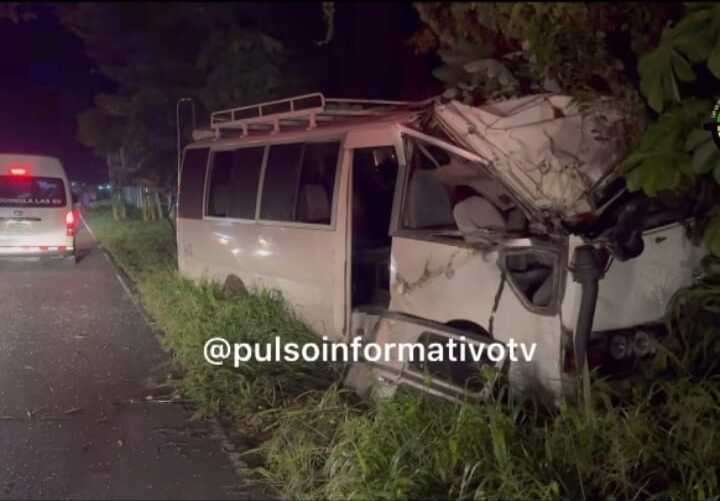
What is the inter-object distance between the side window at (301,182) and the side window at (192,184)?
6.26 ft

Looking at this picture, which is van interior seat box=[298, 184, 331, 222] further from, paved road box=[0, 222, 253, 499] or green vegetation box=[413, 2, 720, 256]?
paved road box=[0, 222, 253, 499]

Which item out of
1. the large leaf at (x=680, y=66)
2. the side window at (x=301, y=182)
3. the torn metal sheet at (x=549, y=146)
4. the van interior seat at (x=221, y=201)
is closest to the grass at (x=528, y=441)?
the torn metal sheet at (x=549, y=146)

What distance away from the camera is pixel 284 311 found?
690 cm

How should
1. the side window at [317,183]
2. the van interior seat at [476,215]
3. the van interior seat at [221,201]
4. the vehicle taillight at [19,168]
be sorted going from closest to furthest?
1. the van interior seat at [476,215]
2. the side window at [317,183]
3. the van interior seat at [221,201]
4. the vehicle taillight at [19,168]

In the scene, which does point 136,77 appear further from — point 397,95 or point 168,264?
point 397,95

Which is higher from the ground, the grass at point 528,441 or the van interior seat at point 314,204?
the van interior seat at point 314,204

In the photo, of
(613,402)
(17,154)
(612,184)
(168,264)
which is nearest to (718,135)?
(612,184)

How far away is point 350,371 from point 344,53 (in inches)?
276

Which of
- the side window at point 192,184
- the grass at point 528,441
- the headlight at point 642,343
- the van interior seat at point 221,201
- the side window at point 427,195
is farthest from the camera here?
the side window at point 192,184

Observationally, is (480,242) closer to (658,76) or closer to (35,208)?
(658,76)

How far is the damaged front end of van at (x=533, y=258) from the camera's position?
4320mm

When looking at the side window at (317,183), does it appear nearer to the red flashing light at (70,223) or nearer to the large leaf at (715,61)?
the large leaf at (715,61)

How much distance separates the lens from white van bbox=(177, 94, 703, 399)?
14.4 ft

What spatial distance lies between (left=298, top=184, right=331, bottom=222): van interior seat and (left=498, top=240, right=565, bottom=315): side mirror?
7.11 feet
